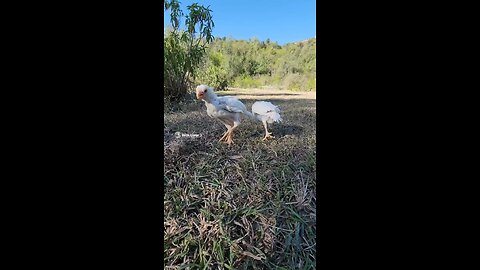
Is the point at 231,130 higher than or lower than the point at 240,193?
higher

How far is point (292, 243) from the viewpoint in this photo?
1.06 metres

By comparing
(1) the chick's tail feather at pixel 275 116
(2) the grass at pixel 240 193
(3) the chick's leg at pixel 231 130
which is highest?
(1) the chick's tail feather at pixel 275 116

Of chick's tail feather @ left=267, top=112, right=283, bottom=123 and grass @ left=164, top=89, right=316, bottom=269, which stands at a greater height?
chick's tail feather @ left=267, top=112, right=283, bottom=123

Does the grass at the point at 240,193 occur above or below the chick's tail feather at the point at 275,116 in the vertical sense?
below

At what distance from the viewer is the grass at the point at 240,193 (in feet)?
3.49

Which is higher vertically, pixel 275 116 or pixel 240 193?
pixel 275 116

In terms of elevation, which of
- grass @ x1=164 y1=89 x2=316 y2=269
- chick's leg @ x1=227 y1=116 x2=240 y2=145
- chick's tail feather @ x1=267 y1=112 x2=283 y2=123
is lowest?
grass @ x1=164 y1=89 x2=316 y2=269

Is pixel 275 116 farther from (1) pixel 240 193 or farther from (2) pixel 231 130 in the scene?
(1) pixel 240 193

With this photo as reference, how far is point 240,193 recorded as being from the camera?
1.09 metres

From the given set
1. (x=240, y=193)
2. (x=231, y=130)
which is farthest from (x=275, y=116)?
(x=240, y=193)

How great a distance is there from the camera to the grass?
106 cm
